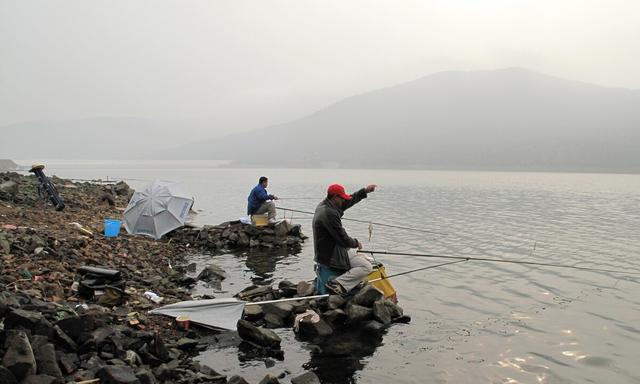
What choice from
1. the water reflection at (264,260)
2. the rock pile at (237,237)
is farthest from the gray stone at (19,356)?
the rock pile at (237,237)

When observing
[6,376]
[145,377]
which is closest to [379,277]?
[145,377]

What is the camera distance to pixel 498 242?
25.5m

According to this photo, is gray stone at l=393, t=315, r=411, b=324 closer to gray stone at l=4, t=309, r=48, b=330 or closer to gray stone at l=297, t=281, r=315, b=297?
gray stone at l=297, t=281, r=315, b=297

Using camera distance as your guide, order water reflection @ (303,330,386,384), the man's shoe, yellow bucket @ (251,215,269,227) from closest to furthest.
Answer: water reflection @ (303,330,386,384) → the man's shoe → yellow bucket @ (251,215,269,227)

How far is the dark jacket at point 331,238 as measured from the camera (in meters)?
10.9

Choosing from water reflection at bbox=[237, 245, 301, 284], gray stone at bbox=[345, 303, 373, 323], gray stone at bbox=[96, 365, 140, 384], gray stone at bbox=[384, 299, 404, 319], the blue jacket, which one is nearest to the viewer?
gray stone at bbox=[96, 365, 140, 384]

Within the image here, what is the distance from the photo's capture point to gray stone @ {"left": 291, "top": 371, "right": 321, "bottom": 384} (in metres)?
7.89

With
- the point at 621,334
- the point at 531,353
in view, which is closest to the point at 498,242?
the point at 621,334

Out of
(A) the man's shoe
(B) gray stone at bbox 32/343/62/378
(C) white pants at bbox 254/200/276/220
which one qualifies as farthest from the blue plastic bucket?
(B) gray stone at bbox 32/343/62/378

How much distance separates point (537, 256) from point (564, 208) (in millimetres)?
29366

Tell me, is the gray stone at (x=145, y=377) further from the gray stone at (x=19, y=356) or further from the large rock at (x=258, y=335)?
the large rock at (x=258, y=335)

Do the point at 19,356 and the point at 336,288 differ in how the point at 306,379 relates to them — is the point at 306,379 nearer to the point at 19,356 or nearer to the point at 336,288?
the point at 336,288

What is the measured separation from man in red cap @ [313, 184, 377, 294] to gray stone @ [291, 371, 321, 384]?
3496mm

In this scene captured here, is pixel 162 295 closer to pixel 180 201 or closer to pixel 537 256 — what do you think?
pixel 180 201
